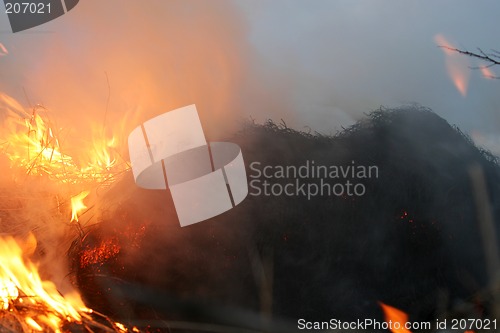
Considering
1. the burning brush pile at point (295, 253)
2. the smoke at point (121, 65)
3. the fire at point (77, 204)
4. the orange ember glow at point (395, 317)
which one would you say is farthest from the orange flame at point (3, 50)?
the orange ember glow at point (395, 317)

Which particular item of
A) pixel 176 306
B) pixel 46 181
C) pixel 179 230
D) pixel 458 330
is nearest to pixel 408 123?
pixel 458 330

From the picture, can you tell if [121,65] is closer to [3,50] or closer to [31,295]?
[3,50]

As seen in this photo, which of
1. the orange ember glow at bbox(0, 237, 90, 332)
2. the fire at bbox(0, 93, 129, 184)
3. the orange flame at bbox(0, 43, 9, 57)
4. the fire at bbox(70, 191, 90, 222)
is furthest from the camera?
the orange flame at bbox(0, 43, 9, 57)

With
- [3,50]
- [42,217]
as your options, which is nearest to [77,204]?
[42,217]

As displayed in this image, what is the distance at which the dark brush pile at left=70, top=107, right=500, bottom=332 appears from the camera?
2.81m

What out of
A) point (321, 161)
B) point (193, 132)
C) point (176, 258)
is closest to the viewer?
point (176, 258)

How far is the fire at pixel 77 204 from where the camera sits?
3.29 metres

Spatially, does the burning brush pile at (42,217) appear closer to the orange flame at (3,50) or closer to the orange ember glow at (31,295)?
the orange ember glow at (31,295)

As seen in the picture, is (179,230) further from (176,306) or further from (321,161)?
(321,161)

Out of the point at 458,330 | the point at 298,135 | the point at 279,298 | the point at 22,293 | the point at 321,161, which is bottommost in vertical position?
the point at 458,330

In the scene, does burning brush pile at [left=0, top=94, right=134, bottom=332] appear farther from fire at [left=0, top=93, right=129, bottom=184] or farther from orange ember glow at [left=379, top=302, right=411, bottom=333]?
orange ember glow at [left=379, top=302, right=411, bottom=333]

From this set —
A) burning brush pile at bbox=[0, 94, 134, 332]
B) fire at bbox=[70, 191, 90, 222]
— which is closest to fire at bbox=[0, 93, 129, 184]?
burning brush pile at bbox=[0, 94, 134, 332]

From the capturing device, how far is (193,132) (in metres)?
3.20

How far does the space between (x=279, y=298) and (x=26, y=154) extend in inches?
106
